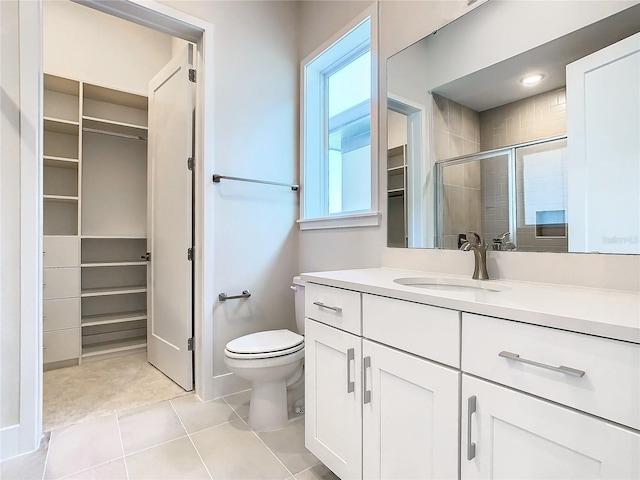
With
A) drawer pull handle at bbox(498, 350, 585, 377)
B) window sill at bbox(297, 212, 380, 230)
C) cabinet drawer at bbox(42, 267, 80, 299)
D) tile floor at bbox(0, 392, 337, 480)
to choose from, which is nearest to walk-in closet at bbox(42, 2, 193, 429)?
cabinet drawer at bbox(42, 267, 80, 299)

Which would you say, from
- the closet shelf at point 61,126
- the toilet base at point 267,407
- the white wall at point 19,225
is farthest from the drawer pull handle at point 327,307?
the closet shelf at point 61,126

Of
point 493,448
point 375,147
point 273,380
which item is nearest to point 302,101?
point 375,147

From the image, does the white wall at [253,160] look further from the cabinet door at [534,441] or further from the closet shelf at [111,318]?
the cabinet door at [534,441]

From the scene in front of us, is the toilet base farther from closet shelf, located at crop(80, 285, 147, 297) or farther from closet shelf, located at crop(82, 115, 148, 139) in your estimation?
closet shelf, located at crop(82, 115, 148, 139)

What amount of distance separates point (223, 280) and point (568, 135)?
188cm

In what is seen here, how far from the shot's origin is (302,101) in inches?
96.3

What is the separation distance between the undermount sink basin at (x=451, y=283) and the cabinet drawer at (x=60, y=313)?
8.64 ft

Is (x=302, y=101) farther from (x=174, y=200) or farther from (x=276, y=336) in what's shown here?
(x=276, y=336)

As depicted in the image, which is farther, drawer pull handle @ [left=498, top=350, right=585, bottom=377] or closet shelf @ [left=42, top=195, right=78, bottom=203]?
closet shelf @ [left=42, top=195, right=78, bottom=203]

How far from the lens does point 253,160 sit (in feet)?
7.43

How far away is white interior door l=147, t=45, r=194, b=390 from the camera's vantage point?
218cm

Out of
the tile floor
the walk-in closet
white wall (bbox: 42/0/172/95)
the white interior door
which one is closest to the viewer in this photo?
the tile floor

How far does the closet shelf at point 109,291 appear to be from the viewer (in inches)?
109

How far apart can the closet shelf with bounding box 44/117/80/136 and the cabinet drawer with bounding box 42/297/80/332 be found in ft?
4.50
